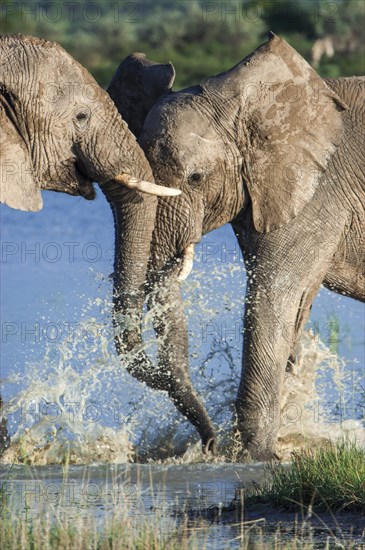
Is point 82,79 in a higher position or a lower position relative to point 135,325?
higher

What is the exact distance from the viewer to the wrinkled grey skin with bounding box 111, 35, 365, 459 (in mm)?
8750

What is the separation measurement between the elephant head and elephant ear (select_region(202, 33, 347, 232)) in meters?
0.94

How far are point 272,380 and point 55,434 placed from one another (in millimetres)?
1370

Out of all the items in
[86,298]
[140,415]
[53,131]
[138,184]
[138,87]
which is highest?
[138,87]

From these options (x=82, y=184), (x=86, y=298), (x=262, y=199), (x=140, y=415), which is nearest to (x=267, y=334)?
(x=262, y=199)

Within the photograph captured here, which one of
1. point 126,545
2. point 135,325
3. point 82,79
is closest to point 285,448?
point 135,325

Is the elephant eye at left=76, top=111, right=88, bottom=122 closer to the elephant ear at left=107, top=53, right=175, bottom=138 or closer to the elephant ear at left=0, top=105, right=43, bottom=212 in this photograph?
the elephant ear at left=0, top=105, right=43, bottom=212

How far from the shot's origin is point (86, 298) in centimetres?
1331

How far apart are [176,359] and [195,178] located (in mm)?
1124

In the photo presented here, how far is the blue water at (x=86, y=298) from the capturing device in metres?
9.65

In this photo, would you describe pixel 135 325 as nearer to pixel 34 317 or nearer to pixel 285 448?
pixel 285 448

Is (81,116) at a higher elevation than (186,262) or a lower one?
higher

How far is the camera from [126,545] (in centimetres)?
568

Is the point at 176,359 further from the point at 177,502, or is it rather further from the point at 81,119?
the point at 177,502
